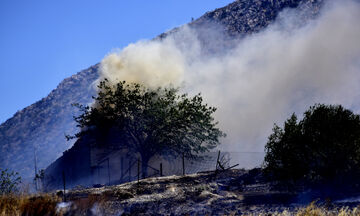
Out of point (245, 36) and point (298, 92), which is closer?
point (298, 92)

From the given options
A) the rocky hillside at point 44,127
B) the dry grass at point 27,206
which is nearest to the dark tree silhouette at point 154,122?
the dry grass at point 27,206

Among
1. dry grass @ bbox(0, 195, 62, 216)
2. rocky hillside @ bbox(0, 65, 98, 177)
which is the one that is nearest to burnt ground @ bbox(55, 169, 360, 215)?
dry grass @ bbox(0, 195, 62, 216)

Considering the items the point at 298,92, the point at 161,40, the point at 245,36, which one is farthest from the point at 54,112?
the point at 298,92

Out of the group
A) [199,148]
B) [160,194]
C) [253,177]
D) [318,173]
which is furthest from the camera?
[199,148]

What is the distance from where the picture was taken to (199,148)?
156 feet

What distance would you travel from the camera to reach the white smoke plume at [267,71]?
242ft

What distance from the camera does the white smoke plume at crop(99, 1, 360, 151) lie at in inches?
2907

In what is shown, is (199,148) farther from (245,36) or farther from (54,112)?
(54,112)

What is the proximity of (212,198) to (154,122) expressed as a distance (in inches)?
880

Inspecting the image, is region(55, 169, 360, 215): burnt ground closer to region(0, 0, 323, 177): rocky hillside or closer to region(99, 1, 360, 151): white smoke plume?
region(99, 1, 360, 151): white smoke plume

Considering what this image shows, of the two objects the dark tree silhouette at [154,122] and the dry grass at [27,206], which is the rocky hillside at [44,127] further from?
the dry grass at [27,206]

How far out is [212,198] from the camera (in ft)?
86.9

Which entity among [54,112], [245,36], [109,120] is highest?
[245,36]

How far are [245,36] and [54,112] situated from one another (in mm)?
78166
